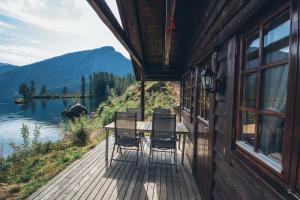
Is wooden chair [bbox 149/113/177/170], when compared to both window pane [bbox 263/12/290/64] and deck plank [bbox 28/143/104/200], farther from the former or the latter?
window pane [bbox 263/12/290/64]

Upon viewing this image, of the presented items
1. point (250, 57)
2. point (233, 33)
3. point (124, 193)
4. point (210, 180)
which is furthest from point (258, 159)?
point (124, 193)

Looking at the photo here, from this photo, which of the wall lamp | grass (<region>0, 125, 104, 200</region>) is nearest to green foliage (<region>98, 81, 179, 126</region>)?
grass (<region>0, 125, 104, 200</region>)

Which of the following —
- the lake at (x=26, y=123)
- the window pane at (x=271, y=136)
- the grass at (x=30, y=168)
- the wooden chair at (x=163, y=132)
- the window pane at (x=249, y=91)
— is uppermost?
the window pane at (x=249, y=91)

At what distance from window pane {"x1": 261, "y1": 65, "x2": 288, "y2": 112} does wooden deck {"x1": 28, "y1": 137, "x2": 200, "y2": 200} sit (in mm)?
2458

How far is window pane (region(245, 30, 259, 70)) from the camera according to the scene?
4.92 feet

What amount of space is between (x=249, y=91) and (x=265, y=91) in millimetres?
259

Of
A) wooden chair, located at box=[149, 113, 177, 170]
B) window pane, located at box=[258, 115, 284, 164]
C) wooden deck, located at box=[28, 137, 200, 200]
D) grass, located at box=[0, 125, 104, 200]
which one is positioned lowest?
grass, located at box=[0, 125, 104, 200]

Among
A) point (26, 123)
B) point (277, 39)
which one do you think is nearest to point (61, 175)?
point (277, 39)

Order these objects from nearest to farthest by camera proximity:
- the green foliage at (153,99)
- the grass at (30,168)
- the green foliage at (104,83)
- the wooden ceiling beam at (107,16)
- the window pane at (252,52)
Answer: the window pane at (252,52) < the wooden ceiling beam at (107,16) < the grass at (30,168) < the green foliage at (153,99) < the green foliage at (104,83)

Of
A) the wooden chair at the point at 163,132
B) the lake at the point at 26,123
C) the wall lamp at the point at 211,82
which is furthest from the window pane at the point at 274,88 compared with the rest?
the lake at the point at 26,123

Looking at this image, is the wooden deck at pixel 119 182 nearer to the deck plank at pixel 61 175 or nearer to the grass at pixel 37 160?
the deck plank at pixel 61 175

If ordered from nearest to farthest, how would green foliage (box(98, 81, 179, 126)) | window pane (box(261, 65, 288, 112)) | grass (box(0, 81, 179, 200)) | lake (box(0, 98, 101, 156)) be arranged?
window pane (box(261, 65, 288, 112)) → grass (box(0, 81, 179, 200)) → green foliage (box(98, 81, 179, 126)) → lake (box(0, 98, 101, 156))

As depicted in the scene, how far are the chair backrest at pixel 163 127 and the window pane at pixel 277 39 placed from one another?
3.02 meters

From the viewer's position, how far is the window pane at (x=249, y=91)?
1.52 m
